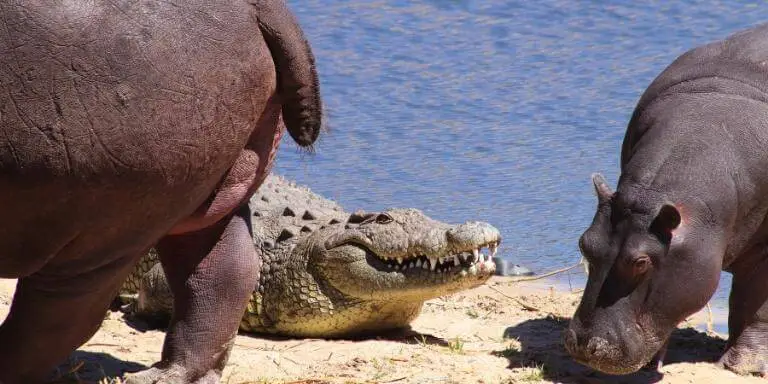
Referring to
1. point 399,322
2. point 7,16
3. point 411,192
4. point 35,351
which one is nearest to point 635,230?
point 399,322

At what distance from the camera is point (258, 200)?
7594 millimetres

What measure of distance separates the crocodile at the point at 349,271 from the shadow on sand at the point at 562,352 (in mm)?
427

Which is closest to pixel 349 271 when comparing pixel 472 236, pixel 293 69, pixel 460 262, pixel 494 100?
pixel 460 262

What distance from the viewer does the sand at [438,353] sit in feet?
17.9

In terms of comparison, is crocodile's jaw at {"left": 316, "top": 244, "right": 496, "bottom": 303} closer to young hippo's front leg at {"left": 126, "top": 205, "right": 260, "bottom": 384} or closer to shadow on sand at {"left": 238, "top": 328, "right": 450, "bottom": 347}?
shadow on sand at {"left": 238, "top": 328, "right": 450, "bottom": 347}

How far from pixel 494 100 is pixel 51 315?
296 inches

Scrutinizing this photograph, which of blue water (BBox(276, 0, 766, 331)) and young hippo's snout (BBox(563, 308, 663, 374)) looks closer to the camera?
young hippo's snout (BBox(563, 308, 663, 374))

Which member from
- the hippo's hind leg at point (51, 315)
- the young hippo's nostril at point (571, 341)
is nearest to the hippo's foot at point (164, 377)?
the hippo's hind leg at point (51, 315)

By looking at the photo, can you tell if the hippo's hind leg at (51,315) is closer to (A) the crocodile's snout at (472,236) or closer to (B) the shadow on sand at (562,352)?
(A) the crocodile's snout at (472,236)

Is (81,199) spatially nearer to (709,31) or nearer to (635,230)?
(635,230)

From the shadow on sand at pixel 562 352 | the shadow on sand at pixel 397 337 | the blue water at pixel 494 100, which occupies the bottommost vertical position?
the blue water at pixel 494 100

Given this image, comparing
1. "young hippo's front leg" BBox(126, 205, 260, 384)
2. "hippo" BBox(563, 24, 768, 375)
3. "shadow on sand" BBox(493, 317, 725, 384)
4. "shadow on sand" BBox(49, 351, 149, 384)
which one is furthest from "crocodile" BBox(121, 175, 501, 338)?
"young hippo's front leg" BBox(126, 205, 260, 384)

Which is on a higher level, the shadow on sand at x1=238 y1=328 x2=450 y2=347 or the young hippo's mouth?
the young hippo's mouth

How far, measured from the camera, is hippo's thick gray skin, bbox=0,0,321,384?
3582mm
